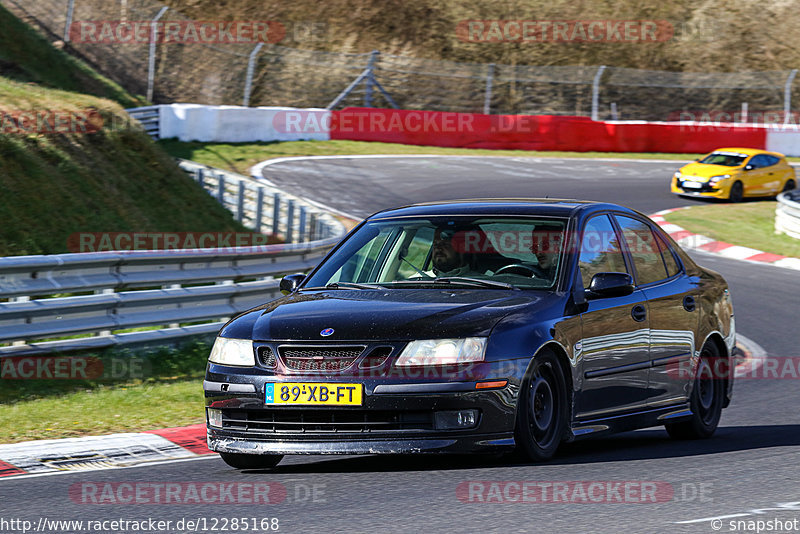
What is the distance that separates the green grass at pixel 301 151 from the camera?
95.3 ft

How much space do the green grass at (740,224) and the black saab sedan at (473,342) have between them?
14.5 m

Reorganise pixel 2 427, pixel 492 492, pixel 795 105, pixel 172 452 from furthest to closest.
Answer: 1. pixel 795 105
2. pixel 2 427
3. pixel 172 452
4. pixel 492 492

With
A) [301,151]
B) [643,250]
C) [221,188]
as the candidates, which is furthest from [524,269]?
[301,151]

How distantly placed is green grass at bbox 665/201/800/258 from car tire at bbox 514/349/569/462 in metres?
16.0

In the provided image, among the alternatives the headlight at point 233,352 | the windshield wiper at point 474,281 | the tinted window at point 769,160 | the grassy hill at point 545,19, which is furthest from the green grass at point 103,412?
the grassy hill at point 545,19

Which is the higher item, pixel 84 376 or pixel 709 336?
pixel 709 336

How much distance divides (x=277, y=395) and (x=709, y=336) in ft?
11.5

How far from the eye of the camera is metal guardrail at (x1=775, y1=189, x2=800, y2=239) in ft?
77.4

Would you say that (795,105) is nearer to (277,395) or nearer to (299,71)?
(299,71)

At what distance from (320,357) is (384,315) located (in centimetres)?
40

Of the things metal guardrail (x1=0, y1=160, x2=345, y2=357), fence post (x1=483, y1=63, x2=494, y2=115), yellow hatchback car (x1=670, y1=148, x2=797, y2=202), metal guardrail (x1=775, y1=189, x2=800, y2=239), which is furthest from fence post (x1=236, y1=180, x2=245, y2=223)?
fence post (x1=483, y1=63, x2=494, y2=115)

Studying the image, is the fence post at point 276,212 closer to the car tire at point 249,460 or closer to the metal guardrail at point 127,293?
the metal guardrail at point 127,293

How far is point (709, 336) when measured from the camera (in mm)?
8500

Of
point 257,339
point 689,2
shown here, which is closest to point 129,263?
point 257,339
